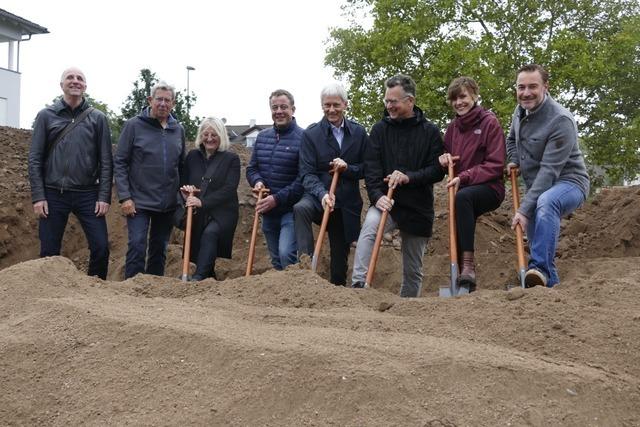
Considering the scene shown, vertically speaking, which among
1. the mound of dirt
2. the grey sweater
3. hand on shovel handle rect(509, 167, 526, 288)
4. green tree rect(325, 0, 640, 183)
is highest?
green tree rect(325, 0, 640, 183)

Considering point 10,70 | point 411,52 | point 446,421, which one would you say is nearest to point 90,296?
point 446,421

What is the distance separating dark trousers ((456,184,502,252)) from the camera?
19.2ft

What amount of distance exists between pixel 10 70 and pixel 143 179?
20210 millimetres

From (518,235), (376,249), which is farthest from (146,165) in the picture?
(518,235)

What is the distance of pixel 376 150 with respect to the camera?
6195 millimetres

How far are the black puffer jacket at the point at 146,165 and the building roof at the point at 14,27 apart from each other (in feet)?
68.4

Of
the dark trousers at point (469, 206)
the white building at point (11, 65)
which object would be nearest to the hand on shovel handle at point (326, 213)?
the dark trousers at point (469, 206)

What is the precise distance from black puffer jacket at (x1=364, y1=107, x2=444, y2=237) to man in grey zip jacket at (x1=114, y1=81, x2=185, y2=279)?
1903 mm

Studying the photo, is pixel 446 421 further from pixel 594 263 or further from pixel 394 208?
pixel 594 263

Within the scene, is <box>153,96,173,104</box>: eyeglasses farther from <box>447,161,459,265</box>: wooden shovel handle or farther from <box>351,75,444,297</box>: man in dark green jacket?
<box>447,161,459,265</box>: wooden shovel handle

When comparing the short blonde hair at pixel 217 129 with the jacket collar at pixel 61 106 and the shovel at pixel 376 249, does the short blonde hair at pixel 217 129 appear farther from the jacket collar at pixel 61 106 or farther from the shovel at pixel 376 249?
the shovel at pixel 376 249

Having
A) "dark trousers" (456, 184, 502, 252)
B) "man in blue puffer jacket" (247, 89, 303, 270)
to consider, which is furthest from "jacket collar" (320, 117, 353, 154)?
"dark trousers" (456, 184, 502, 252)

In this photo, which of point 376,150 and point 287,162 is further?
point 287,162

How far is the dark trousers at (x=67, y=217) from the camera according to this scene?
261 inches
